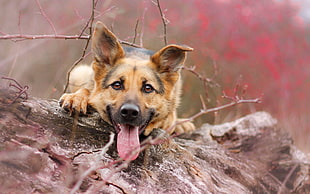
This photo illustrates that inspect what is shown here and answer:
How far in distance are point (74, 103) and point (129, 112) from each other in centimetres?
67

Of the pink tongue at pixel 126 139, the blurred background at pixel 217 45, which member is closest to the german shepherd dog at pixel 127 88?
the pink tongue at pixel 126 139

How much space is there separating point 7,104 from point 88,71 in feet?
8.62

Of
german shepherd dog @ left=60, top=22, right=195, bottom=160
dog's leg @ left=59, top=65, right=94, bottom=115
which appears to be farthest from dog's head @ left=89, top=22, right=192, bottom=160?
dog's leg @ left=59, top=65, right=94, bottom=115

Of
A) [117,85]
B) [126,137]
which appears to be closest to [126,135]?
[126,137]

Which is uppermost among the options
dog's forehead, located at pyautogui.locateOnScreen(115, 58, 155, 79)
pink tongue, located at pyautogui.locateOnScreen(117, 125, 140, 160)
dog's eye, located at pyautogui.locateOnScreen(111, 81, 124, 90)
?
dog's forehead, located at pyautogui.locateOnScreen(115, 58, 155, 79)

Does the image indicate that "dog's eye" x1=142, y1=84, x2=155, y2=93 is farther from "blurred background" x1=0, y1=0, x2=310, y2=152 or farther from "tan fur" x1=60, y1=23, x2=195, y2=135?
"blurred background" x1=0, y1=0, x2=310, y2=152

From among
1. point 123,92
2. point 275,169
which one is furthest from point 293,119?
point 123,92

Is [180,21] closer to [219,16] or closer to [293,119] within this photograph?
[219,16]

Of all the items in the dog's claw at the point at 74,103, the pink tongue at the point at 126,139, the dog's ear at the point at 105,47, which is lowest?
the pink tongue at the point at 126,139

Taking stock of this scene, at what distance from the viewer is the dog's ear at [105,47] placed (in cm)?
443

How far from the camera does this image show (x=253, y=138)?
5883 millimetres

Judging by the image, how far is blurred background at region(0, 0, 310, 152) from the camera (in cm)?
800

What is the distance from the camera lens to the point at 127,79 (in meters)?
4.31

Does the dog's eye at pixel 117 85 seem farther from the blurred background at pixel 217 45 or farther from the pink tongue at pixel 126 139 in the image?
the blurred background at pixel 217 45
